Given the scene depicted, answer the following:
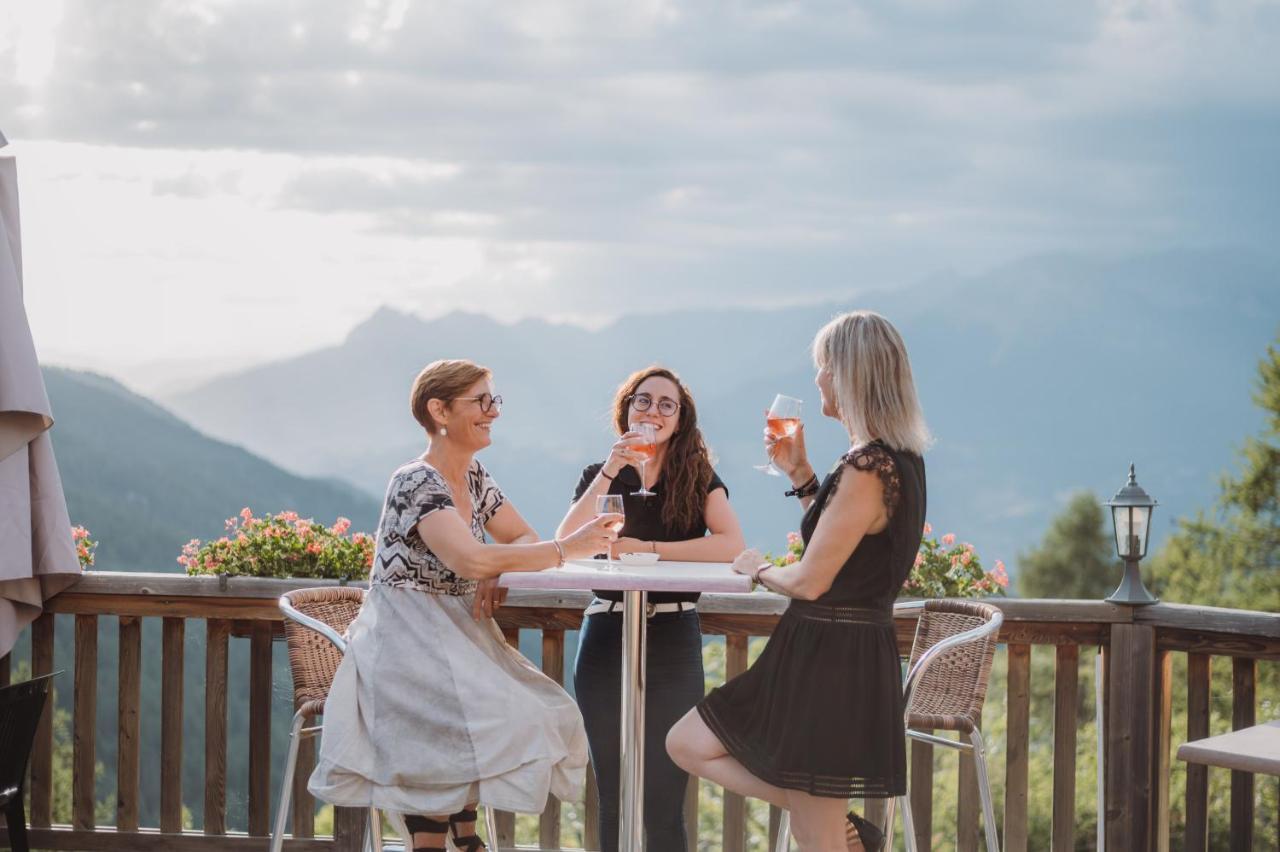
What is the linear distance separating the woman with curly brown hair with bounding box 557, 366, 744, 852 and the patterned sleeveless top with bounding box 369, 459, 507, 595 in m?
0.43

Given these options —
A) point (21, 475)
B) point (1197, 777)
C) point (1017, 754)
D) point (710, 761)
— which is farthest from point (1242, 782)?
point (21, 475)

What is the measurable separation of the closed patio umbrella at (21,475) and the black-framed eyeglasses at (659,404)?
1.67 meters

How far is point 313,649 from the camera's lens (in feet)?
11.0

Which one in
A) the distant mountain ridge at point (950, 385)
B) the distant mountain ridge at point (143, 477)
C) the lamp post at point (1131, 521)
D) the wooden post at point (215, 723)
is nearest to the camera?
the lamp post at point (1131, 521)

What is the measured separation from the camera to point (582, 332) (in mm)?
58562

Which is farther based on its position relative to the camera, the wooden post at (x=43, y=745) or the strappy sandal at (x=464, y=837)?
the wooden post at (x=43, y=745)

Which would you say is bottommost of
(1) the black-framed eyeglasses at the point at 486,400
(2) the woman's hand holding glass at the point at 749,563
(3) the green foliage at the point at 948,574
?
(3) the green foliage at the point at 948,574

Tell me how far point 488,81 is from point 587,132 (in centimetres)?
737

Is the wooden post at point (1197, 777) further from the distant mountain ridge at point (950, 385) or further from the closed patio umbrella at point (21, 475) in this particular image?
the distant mountain ridge at point (950, 385)

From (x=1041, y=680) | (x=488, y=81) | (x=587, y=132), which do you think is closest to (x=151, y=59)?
(x=488, y=81)

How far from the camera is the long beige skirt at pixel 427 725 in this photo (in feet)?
8.92

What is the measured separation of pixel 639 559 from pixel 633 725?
36 cm

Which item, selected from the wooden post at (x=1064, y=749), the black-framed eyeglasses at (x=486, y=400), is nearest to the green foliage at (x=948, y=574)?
the wooden post at (x=1064, y=749)

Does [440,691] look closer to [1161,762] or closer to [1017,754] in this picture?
[1017,754]
